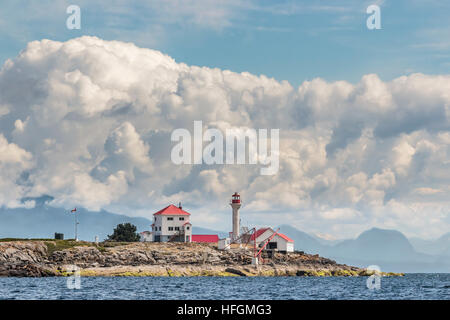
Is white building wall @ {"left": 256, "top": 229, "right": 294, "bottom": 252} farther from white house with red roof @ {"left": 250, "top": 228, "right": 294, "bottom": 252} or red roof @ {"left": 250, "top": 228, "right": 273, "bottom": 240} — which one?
red roof @ {"left": 250, "top": 228, "right": 273, "bottom": 240}

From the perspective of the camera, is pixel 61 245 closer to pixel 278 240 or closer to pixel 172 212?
pixel 172 212

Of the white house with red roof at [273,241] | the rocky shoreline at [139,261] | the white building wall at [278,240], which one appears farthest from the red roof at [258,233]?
the rocky shoreline at [139,261]

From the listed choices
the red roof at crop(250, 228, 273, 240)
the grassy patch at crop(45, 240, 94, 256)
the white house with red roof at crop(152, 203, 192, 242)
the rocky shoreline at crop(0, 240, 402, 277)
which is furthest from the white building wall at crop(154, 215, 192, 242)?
the grassy patch at crop(45, 240, 94, 256)

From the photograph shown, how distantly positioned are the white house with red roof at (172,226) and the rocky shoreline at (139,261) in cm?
1119

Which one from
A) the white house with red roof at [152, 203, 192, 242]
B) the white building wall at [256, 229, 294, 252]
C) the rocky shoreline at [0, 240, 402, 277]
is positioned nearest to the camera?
the rocky shoreline at [0, 240, 402, 277]

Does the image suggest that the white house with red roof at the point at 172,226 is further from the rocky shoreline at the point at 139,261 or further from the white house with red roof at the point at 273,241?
the white house with red roof at the point at 273,241

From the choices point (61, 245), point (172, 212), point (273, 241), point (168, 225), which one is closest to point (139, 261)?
point (61, 245)

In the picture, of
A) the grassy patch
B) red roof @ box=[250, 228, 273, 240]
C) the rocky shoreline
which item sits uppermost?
red roof @ box=[250, 228, 273, 240]

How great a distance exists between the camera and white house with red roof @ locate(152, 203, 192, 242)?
517ft

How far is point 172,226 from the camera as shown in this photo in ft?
522

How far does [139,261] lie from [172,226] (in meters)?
31.4

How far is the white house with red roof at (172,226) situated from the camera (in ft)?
517

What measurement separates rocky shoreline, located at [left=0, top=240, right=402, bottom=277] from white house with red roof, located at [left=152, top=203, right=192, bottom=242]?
11192 mm
